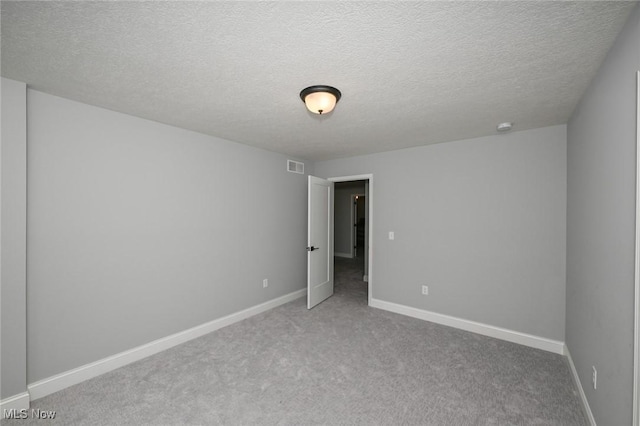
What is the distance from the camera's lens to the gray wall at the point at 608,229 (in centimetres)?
133

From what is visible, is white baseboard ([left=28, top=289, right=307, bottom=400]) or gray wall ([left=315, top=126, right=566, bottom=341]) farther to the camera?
gray wall ([left=315, top=126, right=566, bottom=341])

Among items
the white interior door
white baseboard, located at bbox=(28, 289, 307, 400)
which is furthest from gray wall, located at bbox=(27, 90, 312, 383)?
the white interior door

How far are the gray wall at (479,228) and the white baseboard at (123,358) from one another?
227cm

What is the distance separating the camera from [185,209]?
3.12m

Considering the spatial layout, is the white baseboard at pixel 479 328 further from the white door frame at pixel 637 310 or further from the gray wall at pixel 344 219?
the gray wall at pixel 344 219

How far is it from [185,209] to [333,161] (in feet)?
8.59

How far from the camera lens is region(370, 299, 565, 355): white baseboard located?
2936mm

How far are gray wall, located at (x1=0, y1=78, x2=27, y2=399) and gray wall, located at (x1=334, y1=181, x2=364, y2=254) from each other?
7402mm

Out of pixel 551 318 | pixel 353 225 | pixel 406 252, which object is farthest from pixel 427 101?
pixel 353 225

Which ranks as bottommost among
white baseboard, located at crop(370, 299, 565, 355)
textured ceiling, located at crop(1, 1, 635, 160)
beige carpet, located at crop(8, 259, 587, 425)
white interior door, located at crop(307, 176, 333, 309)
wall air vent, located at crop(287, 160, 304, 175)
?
beige carpet, located at crop(8, 259, 587, 425)

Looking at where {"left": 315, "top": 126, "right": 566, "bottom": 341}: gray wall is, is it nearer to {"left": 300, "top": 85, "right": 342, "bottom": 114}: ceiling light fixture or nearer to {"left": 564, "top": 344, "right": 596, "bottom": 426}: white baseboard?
{"left": 564, "top": 344, "right": 596, "bottom": 426}: white baseboard

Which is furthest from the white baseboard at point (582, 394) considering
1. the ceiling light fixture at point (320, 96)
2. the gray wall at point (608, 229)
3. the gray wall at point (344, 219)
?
the gray wall at point (344, 219)

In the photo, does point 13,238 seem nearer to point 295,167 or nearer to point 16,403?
point 16,403

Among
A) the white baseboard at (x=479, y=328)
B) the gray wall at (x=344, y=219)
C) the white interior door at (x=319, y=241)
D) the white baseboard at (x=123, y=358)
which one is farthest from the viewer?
the gray wall at (x=344, y=219)
